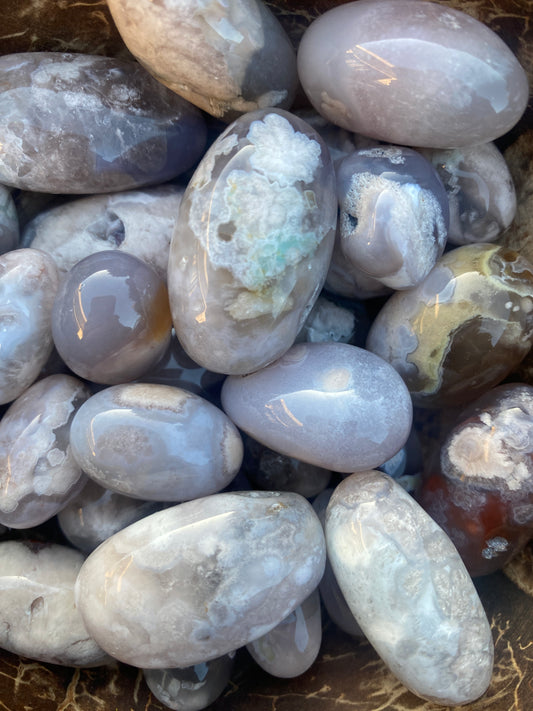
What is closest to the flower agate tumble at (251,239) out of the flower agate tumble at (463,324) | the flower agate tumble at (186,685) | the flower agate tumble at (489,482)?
the flower agate tumble at (463,324)

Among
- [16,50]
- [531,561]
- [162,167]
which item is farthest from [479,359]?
[16,50]

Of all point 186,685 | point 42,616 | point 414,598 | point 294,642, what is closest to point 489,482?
point 414,598

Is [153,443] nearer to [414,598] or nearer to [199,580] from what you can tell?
[199,580]

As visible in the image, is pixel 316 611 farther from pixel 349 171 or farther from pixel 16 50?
pixel 16 50

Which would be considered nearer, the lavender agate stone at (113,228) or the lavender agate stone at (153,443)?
the lavender agate stone at (153,443)

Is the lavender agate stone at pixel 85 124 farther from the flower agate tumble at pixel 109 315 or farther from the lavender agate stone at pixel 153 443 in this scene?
the lavender agate stone at pixel 153 443
